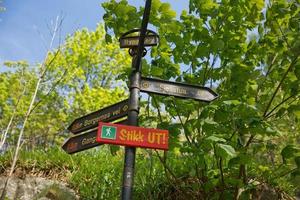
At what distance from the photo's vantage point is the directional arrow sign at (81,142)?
3.39m

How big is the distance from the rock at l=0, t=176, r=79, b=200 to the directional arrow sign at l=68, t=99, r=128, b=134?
3.81 metres

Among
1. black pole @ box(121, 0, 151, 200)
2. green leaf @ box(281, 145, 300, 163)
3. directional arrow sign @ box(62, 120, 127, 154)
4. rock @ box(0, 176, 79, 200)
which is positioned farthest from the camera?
rock @ box(0, 176, 79, 200)

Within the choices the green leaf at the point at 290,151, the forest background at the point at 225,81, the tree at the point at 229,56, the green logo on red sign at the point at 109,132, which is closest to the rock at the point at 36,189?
the forest background at the point at 225,81

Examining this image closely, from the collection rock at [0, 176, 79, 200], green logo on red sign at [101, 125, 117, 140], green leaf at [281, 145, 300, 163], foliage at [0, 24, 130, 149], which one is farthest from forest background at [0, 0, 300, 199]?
foliage at [0, 24, 130, 149]

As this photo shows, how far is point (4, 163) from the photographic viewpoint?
9.11 metres

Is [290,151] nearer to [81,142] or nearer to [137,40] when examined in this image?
[137,40]

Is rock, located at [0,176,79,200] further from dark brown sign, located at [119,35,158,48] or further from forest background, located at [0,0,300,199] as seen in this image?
dark brown sign, located at [119,35,158,48]

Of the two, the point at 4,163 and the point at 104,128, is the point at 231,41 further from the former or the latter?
the point at 4,163

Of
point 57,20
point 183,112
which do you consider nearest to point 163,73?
point 183,112

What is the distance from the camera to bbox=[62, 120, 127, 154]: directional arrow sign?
3395 mm

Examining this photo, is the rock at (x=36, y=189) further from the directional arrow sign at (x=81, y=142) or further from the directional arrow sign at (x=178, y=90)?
the directional arrow sign at (x=178, y=90)

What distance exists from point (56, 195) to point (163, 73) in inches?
160

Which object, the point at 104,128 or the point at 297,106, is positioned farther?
the point at 297,106

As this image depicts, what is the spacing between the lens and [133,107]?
3.14 metres
